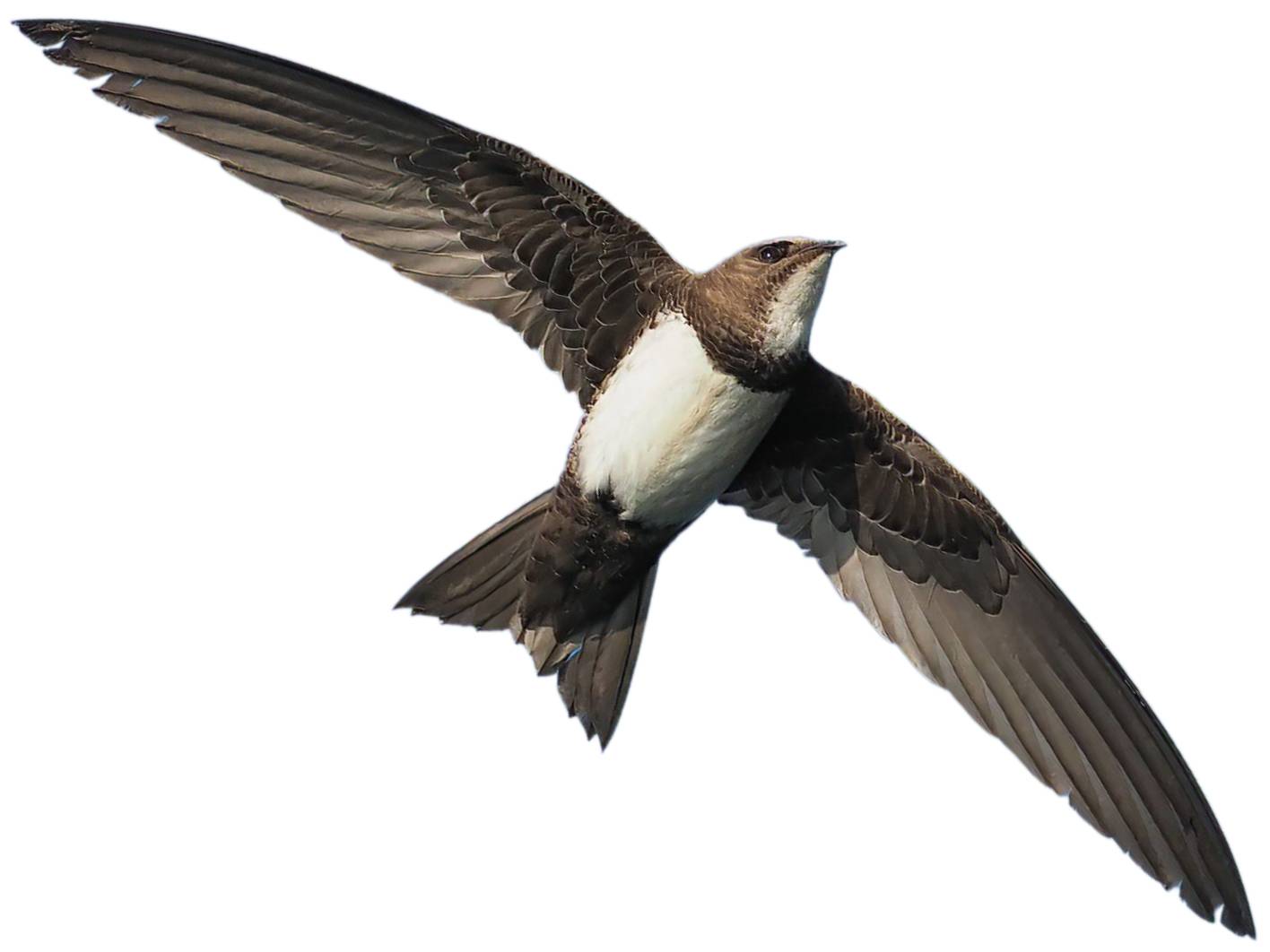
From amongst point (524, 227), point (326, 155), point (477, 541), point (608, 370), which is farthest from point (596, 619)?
point (326, 155)

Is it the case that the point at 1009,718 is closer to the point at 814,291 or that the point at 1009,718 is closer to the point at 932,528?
the point at 932,528

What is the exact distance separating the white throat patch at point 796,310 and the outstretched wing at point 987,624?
0.54 metres

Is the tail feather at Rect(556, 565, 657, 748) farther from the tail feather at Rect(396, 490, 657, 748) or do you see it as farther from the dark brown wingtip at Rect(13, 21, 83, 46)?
the dark brown wingtip at Rect(13, 21, 83, 46)

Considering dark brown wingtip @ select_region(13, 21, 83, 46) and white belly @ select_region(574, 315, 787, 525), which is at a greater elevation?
dark brown wingtip @ select_region(13, 21, 83, 46)

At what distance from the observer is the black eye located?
560 cm

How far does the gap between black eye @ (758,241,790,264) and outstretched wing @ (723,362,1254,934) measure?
2.29 feet

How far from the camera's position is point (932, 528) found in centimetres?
632

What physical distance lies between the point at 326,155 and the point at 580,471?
133 centimetres

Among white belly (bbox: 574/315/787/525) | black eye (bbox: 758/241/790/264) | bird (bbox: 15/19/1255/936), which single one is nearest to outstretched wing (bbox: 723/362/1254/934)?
bird (bbox: 15/19/1255/936)

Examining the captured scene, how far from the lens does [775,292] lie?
18.2 feet

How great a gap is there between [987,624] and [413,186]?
251cm

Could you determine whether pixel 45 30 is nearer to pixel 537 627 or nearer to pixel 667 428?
pixel 667 428

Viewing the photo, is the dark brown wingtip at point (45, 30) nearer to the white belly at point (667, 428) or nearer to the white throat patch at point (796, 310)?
the white belly at point (667, 428)

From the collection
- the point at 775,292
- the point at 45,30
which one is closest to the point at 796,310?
the point at 775,292
